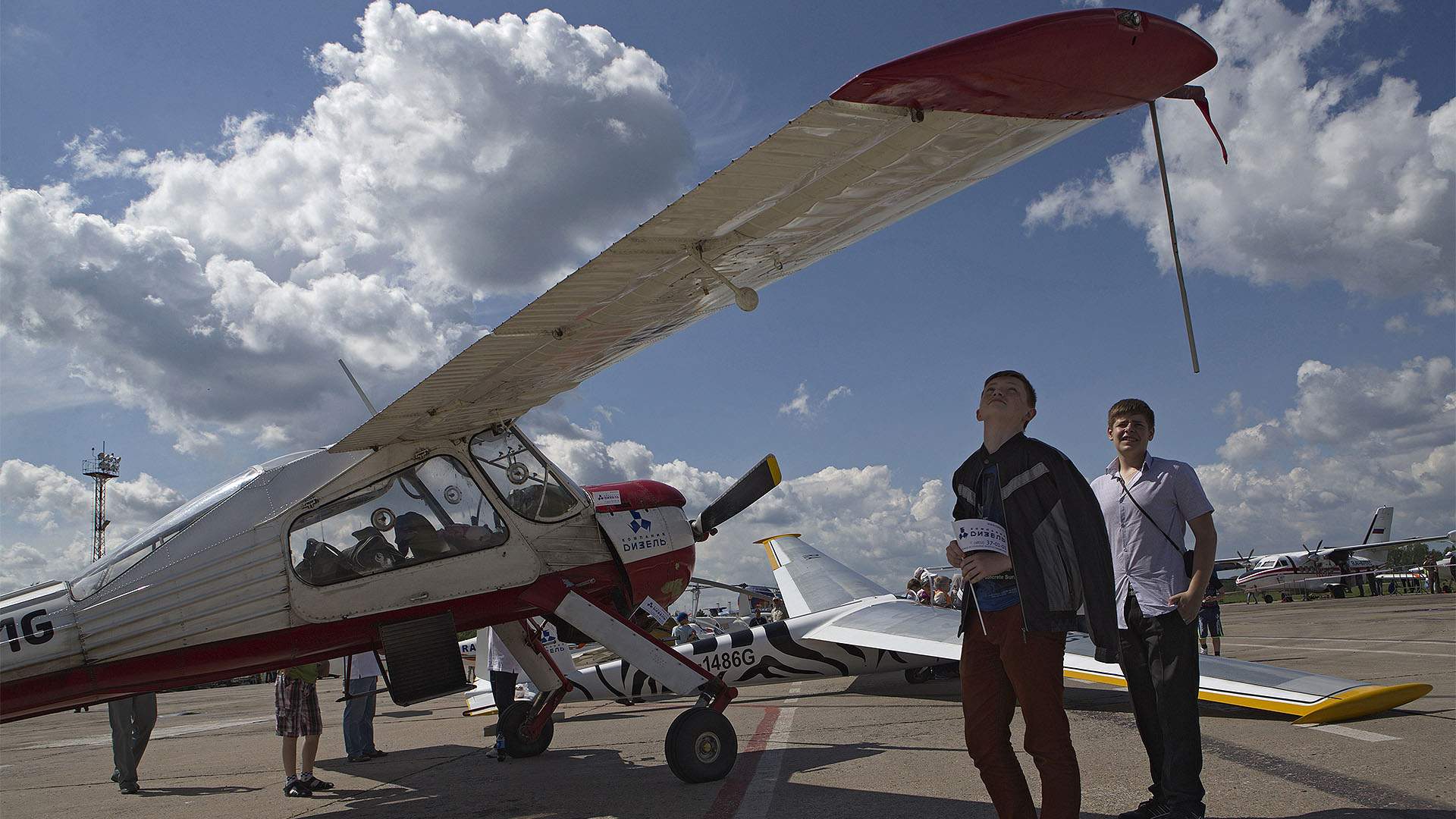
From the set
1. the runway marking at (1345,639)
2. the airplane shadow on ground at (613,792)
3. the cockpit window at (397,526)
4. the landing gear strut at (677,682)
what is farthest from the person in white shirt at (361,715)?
the runway marking at (1345,639)

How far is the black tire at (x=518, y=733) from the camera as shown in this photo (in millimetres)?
8109

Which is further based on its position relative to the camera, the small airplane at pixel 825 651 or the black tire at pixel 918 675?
the black tire at pixel 918 675

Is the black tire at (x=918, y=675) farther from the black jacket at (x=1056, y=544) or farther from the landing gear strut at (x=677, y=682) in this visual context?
the black jacket at (x=1056, y=544)

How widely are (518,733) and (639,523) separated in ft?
8.72

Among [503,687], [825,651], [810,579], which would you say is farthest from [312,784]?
[810,579]

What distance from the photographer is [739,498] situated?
26.7 ft

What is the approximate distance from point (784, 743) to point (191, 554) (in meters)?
5.30

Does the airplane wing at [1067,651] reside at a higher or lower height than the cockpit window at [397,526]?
lower

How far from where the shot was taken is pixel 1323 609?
99.5 feet

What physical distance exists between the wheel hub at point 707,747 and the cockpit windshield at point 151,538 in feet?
13.0

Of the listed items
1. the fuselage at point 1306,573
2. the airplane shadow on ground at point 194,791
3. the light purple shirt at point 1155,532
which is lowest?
the fuselage at point 1306,573

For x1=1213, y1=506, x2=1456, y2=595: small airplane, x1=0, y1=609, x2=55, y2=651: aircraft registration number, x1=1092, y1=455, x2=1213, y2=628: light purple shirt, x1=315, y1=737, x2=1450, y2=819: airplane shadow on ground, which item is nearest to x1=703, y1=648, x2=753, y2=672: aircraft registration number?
x1=315, y1=737, x2=1450, y2=819: airplane shadow on ground

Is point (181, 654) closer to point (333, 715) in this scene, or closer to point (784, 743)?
point (784, 743)

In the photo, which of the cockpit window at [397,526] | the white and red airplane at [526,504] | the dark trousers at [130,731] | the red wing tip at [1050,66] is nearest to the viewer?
the red wing tip at [1050,66]
